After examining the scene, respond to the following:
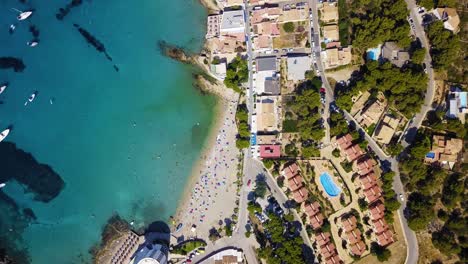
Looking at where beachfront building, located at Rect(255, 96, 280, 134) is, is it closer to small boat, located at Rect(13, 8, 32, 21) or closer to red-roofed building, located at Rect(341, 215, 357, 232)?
red-roofed building, located at Rect(341, 215, 357, 232)

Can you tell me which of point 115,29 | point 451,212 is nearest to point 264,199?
point 451,212

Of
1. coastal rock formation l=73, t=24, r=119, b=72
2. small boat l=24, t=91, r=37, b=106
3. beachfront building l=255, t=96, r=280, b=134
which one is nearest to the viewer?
beachfront building l=255, t=96, r=280, b=134

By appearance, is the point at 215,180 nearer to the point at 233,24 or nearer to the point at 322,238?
the point at 322,238

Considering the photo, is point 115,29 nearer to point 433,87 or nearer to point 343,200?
point 343,200

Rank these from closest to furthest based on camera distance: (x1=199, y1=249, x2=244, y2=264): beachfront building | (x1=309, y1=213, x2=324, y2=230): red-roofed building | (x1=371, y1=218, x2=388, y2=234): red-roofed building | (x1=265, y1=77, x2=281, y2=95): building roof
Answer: (x1=371, y1=218, x2=388, y2=234): red-roofed building
(x1=309, y1=213, x2=324, y2=230): red-roofed building
(x1=199, y1=249, x2=244, y2=264): beachfront building
(x1=265, y1=77, x2=281, y2=95): building roof

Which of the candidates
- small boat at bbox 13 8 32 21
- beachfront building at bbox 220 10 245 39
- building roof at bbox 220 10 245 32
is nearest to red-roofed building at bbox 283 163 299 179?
beachfront building at bbox 220 10 245 39

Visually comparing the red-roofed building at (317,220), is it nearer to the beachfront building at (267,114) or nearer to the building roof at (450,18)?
the beachfront building at (267,114)

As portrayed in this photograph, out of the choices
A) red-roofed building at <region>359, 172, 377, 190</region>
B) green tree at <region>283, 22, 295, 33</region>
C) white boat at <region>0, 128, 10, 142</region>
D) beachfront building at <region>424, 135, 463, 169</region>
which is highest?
green tree at <region>283, 22, 295, 33</region>
